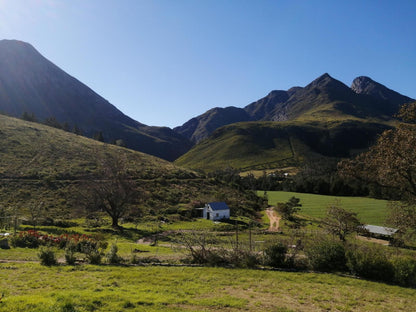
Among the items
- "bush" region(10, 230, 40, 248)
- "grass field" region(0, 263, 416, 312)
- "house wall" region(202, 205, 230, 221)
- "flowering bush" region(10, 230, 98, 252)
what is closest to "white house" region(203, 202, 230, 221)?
"house wall" region(202, 205, 230, 221)

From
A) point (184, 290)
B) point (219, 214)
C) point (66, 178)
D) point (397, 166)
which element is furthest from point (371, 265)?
point (66, 178)

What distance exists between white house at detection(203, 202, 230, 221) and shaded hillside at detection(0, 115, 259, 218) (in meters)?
4.25

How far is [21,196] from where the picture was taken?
47250 mm

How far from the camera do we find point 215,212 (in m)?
55.3

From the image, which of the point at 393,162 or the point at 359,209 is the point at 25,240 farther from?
the point at 359,209

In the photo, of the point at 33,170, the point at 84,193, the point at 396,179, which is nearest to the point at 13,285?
the point at 396,179

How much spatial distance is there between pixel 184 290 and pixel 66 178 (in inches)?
2183

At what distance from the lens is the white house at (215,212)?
5538 cm

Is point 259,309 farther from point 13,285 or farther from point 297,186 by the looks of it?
point 297,186

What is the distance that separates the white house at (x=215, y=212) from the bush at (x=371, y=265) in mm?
39428

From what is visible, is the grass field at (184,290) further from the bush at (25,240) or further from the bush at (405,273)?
the bush at (25,240)

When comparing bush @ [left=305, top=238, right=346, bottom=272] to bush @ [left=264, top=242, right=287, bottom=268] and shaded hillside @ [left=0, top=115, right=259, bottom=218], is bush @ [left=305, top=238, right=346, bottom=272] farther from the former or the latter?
shaded hillside @ [left=0, top=115, right=259, bottom=218]

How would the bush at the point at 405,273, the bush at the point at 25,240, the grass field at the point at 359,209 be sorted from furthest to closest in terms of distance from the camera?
the grass field at the point at 359,209 → the bush at the point at 25,240 → the bush at the point at 405,273

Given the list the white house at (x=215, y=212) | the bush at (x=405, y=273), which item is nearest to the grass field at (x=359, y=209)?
the white house at (x=215, y=212)
